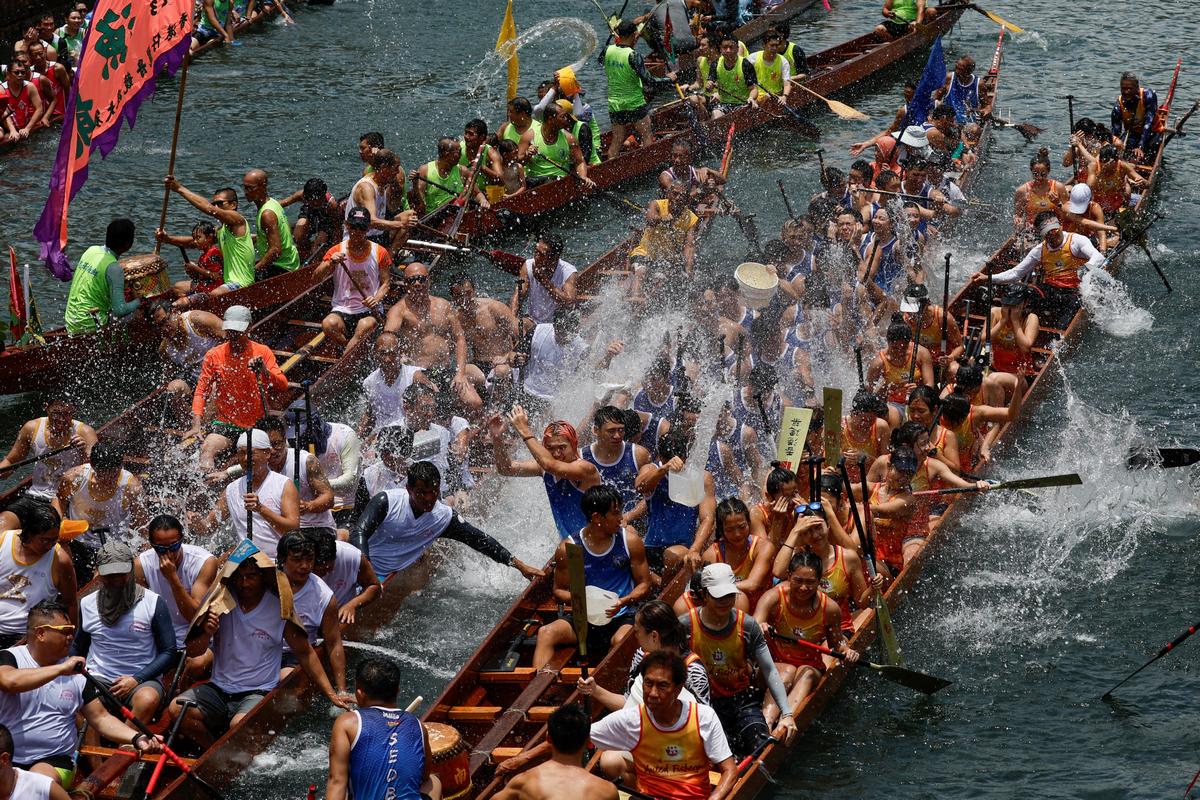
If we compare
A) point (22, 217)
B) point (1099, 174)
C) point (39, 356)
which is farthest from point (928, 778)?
point (22, 217)

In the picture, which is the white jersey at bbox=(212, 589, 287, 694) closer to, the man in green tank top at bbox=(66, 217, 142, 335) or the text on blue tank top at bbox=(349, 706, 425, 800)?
the text on blue tank top at bbox=(349, 706, 425, 800)

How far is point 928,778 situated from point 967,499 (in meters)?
3.61

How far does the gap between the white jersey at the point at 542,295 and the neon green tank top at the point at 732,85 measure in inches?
355

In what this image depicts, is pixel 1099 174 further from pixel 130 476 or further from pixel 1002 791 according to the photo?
pixel 130 476

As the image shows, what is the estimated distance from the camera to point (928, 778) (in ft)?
35.0

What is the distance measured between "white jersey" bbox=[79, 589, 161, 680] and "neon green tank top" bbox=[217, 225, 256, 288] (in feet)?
22.6

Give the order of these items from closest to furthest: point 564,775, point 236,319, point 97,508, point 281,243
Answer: point 564,775 < point 97,508 < point 236,319 < point 281,243

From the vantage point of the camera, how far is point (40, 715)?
30.3ft

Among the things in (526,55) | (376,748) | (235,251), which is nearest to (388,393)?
(235,251)

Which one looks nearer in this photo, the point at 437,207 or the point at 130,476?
the point at 130,476

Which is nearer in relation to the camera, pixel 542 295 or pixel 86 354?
pixel 86 354

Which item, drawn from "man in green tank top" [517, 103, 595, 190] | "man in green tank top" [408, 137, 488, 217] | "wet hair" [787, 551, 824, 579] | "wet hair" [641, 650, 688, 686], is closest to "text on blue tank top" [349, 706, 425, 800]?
Result: "wet hair" [641, 650, 688, 686]

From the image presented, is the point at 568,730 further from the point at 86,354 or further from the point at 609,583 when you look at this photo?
the point at 86,354

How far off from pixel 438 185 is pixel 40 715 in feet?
36.1
